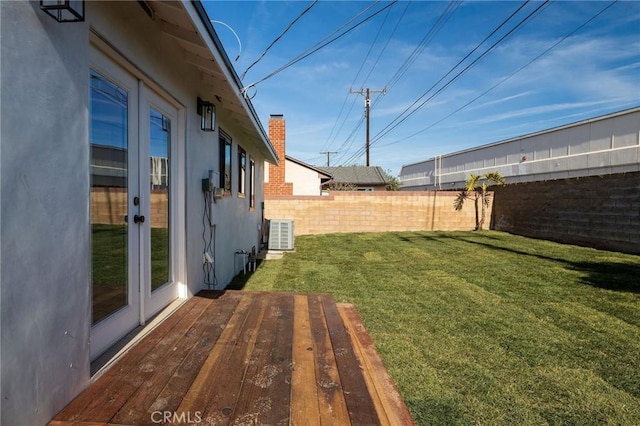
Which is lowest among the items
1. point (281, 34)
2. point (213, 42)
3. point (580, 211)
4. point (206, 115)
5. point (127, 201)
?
point (580, 211)

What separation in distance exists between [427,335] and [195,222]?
284 centimetres

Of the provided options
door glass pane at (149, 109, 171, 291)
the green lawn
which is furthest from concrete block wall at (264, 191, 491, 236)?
door glass pane at (149, 109, 171, 291)

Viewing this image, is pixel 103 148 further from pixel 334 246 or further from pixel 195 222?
pixel 334 246

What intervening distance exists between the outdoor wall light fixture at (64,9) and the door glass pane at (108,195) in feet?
1.80

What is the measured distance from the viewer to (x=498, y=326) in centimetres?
404

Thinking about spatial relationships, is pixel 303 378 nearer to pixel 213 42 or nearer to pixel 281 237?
pixel 213 42

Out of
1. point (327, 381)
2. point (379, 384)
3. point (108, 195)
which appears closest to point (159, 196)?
point (108, 195)

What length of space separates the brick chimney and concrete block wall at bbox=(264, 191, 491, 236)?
128 centimetres

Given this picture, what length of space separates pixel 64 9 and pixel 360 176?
27.8 m

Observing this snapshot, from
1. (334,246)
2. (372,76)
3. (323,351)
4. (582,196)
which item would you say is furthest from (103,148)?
(372,76)

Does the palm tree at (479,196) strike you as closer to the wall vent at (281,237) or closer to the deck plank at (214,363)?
the wall vent at (281,237)

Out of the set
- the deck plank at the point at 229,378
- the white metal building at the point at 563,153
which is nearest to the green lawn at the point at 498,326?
the deck plank at the point at 229,378

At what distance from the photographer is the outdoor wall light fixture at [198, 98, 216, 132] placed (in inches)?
157

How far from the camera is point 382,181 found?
93.1ft
